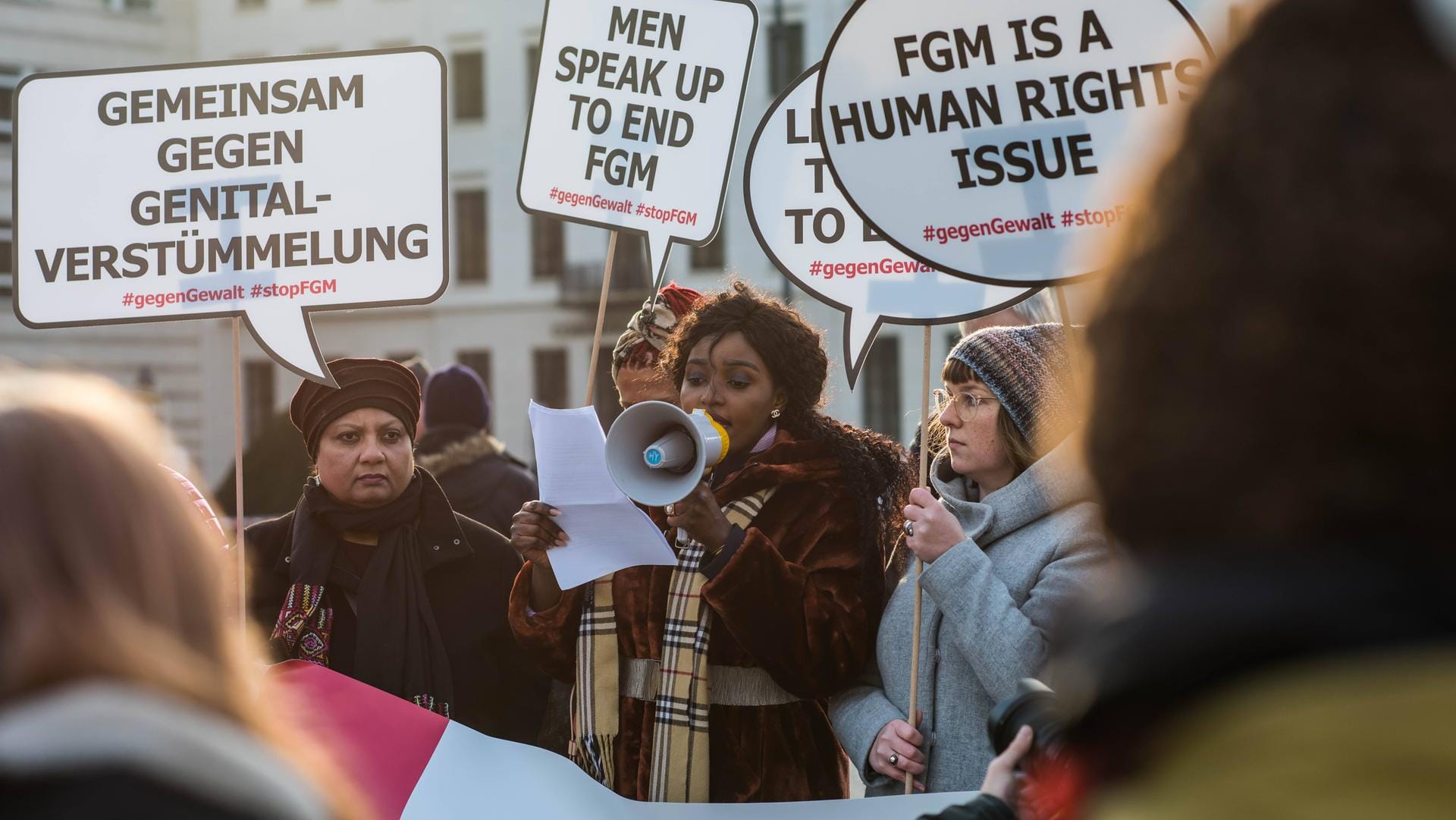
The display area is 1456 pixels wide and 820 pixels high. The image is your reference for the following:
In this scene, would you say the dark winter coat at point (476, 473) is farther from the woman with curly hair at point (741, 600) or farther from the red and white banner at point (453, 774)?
the red and white banner at point (453, 774)

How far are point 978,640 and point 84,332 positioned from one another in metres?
24.9

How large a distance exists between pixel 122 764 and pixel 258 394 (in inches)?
1123

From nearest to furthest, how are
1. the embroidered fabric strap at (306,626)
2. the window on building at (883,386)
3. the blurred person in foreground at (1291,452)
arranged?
the blurred person in foreground at (1291,452) → the embroidered fabric strap at (306,626) → the window on building at (883,386)

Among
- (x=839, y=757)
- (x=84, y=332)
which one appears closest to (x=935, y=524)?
(x=839, y=757)

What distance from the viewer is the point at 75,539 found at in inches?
47.6

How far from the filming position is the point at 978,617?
2896mm

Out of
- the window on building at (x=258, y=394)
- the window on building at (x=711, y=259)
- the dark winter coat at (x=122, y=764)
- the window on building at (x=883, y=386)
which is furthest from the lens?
the window on building at (x=258, y=394)

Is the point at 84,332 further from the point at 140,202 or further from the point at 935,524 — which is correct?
the point at 935,524

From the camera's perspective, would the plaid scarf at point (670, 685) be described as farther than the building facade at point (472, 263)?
No

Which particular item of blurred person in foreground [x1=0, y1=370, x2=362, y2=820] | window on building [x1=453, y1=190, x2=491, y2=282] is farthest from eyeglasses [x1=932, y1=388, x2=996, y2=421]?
window on building [x1=453, y1=190, x2=491, y2=282]

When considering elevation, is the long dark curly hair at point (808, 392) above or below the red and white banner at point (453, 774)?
above

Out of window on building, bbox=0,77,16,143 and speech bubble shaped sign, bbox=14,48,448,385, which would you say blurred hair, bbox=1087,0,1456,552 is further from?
window on building, bbox=0,77,16,143

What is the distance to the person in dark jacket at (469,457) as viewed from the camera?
17.5 feet

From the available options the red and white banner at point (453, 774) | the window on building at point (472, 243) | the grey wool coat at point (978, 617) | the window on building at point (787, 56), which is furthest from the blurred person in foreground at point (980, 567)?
the window on building at point (472, 243)
